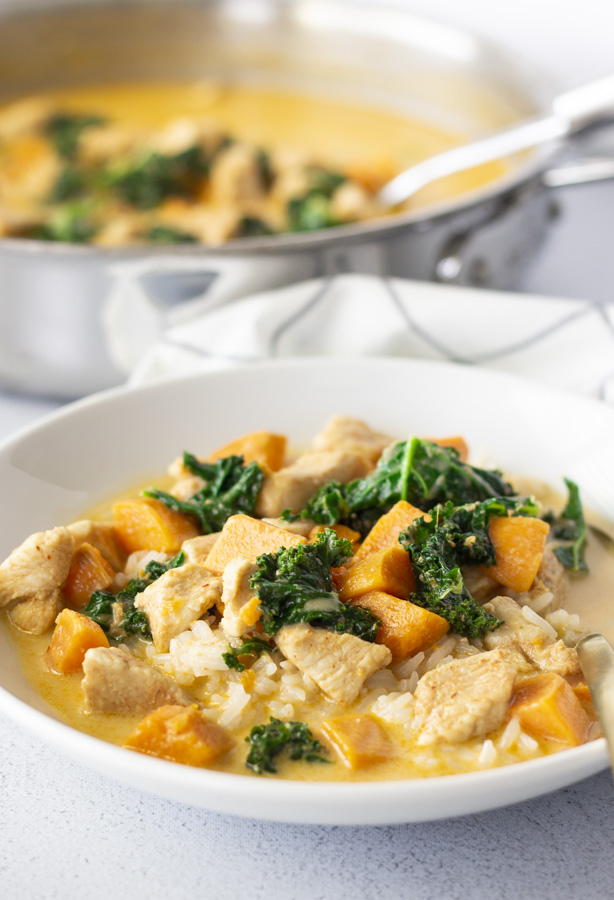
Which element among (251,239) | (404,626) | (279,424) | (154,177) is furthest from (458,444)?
(154,177)

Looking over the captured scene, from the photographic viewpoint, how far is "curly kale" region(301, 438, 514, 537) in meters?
3.99

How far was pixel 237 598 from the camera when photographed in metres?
3.33

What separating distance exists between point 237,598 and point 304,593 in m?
0.22

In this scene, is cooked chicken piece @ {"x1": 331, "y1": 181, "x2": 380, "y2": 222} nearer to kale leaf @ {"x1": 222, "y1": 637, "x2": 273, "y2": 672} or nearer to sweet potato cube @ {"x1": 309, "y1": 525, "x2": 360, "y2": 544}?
sweet potato cube @ {"x1": 309, "y1": 525, "x2": 360, "y2": 544}

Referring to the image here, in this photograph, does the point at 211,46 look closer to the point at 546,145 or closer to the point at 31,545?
the point at 546,145

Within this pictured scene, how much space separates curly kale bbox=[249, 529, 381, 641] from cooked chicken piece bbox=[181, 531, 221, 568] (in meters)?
0.38

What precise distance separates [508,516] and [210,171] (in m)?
4.87

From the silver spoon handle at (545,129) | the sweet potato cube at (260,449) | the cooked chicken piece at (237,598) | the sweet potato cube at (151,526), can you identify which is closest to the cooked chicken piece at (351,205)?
the silver spoon handle at (545,129)

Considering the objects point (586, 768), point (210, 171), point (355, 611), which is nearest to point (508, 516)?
point (355, 611)

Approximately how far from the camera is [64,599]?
12.2ft

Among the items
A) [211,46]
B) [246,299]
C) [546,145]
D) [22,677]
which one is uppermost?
[211,46]

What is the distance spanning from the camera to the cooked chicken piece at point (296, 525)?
3.76 meters

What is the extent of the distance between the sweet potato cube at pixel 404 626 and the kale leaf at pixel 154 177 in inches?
190

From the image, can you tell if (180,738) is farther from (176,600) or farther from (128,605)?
(128,605)
